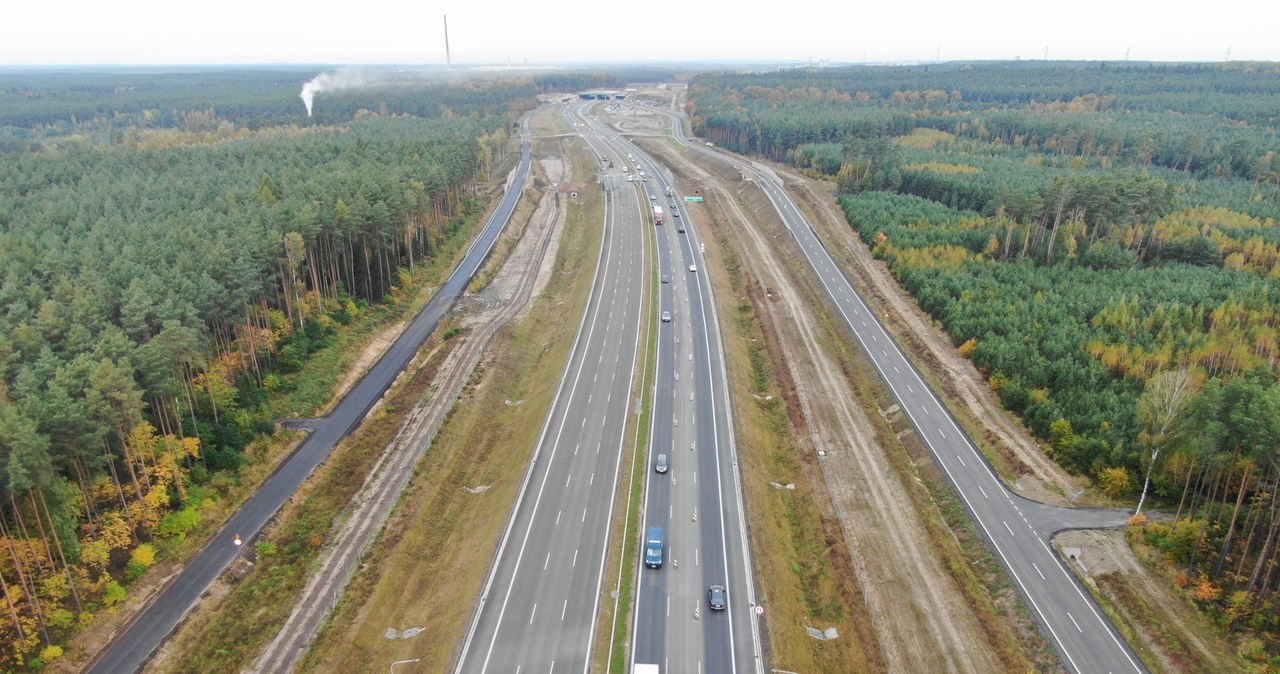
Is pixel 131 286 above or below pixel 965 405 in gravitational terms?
above

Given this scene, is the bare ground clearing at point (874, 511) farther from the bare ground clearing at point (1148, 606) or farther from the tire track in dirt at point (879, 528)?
the bare ground clearing at point (1148, 606)

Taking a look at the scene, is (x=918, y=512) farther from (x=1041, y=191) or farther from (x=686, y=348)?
(x=1041, y=191)

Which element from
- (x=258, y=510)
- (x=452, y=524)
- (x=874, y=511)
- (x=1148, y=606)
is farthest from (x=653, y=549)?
(x=1148, y=606)

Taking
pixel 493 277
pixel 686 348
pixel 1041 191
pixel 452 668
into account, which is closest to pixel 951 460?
pixel 686 348

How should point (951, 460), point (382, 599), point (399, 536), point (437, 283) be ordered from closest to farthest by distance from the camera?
1. point (382, 599)
2. point (399, 536)
3. point (951, 460)
4. point (437, 283)

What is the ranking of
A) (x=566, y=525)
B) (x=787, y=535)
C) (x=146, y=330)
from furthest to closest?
(x=146, y=330) → (x=787, y=535) → (x=566, y=525)

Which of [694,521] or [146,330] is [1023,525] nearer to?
[694,521]
